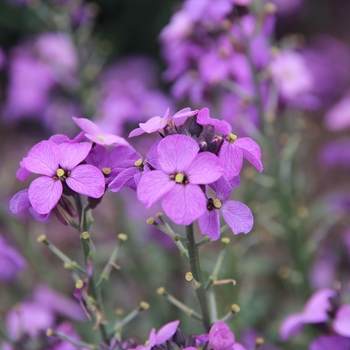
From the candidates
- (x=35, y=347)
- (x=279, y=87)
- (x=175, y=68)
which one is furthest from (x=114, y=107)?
(x=35, y=347)

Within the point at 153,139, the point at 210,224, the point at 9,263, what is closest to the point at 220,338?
the point at 210,224

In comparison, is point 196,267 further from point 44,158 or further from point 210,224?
point 44,158

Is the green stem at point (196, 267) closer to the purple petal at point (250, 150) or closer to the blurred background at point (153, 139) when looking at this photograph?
the purple petal at point (250, 150)

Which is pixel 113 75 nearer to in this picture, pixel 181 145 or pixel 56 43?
pixel 56 43

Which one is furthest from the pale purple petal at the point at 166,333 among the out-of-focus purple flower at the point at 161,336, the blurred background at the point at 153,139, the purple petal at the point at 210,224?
the blurred background at the point at 153,139

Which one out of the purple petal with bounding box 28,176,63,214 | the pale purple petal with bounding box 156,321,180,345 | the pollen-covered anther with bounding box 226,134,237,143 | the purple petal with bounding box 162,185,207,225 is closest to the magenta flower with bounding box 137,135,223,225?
the purple petal with bounding box 162,185,207,225

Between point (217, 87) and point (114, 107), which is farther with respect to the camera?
point (114, 107)

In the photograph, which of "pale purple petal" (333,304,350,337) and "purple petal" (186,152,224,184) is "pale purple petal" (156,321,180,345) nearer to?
"purple petal" (186,152,224,184)
